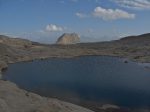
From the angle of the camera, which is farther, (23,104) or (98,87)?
(98,87)

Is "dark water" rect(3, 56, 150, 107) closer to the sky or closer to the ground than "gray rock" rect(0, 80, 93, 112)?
closer to the ground

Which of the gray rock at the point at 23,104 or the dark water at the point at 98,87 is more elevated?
the gray rock at the point at 23,104

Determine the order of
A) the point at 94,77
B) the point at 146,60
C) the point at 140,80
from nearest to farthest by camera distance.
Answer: the point at 140,80
the point at 94,77
the point at 146,60

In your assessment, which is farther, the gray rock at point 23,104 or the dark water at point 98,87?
the dark water at point 98,87

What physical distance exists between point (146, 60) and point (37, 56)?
6486 centimetres

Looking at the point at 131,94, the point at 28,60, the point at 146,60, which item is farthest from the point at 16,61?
the point at 131,94

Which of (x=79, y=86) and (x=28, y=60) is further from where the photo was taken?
(x=28, y=60)

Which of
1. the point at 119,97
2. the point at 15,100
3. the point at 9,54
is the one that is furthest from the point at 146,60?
the point at 15,100

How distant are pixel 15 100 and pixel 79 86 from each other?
126 ft

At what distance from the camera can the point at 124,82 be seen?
95500mm

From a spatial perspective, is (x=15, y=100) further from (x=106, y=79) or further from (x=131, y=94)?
(x=106, y=79)

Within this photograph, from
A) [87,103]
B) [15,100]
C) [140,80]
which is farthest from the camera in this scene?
[140,80]

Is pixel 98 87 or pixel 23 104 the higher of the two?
pixel 23 104

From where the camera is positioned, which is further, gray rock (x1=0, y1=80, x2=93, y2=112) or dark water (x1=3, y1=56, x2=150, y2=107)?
dark water (x1=3, y1=56, x2=150, y2=107)
